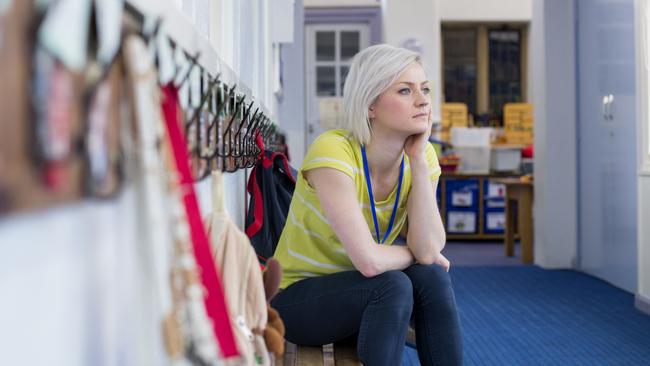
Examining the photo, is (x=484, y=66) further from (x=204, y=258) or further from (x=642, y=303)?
(x=204, y=258)

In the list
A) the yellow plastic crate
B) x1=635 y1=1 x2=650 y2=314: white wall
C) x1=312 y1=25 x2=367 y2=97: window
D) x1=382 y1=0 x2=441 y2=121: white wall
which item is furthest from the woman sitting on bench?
x1=312 y1=25 x2=367 y2=97: window

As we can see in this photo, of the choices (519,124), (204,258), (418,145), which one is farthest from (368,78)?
(519,124)

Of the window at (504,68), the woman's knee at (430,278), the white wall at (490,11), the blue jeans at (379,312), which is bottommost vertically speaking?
the blue jeans at (379,312)

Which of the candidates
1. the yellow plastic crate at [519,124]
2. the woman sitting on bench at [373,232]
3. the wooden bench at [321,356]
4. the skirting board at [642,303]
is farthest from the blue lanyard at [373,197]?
the yellow plastic crate at [519,124]

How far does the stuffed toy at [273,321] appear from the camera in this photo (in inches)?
39.8

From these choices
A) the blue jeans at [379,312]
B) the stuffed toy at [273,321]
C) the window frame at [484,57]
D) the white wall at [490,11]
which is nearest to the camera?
the stuffed toy at [273,321]

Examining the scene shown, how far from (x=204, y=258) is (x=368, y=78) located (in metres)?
1.09

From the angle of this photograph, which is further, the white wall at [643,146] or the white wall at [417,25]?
the white wall at [417,25]

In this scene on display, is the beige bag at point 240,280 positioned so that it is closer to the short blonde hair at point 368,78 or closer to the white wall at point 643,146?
the short blonde hair at point 368,78

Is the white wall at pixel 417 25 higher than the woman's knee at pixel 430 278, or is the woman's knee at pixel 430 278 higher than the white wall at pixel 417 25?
the white wall at pixel 417 25

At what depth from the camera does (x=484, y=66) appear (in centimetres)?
855

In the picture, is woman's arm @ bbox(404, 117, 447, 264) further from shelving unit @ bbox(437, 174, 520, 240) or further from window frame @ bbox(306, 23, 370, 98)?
window frame @ bbox(306, 23, 370, 98)

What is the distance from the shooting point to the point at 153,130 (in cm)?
65

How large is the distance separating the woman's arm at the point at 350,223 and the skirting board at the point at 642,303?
2.30 meters
